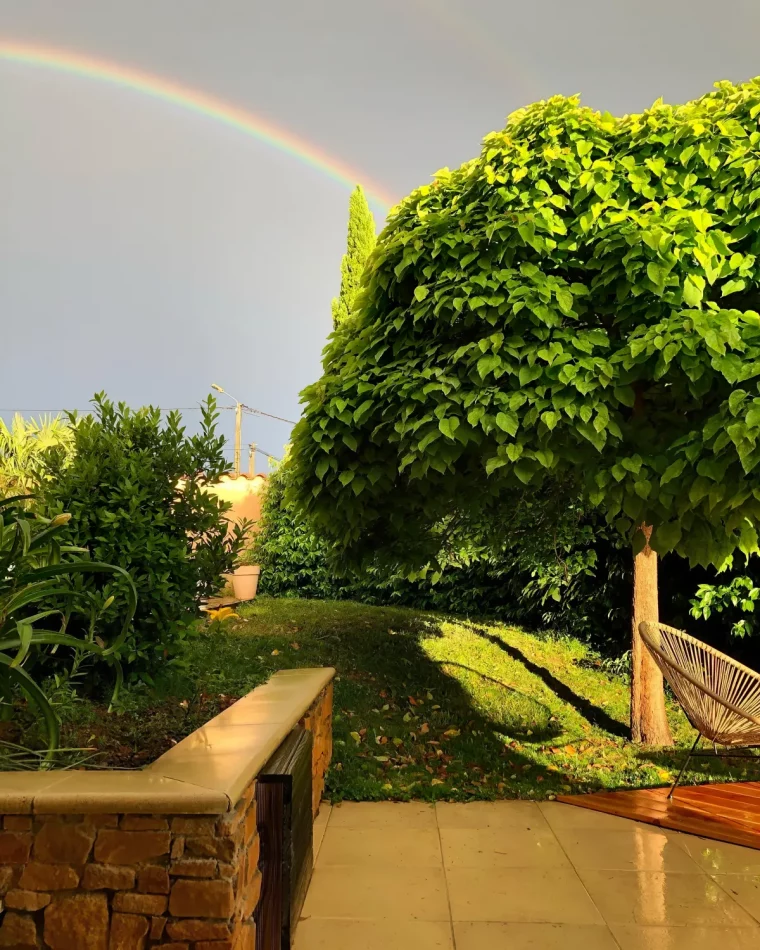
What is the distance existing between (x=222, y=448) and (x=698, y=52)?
12.3m

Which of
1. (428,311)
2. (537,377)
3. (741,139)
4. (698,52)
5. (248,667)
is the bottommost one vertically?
(248,667)

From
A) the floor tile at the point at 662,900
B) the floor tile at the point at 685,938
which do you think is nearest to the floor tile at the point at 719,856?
the floor tile at the point at 662,900

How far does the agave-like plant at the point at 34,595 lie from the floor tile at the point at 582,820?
2452mm

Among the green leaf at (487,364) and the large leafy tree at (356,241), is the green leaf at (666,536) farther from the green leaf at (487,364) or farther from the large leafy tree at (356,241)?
the large leafy tree at (356,241)

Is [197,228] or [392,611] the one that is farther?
[197,228]

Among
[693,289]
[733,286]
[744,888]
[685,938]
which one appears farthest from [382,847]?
[733,286]

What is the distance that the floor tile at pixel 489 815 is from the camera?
11.3ft

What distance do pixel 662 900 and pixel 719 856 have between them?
Result: 633 mm

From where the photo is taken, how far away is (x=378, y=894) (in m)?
2.67

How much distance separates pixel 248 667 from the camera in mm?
4730

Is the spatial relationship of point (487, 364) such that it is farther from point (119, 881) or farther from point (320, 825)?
point (320, 825)

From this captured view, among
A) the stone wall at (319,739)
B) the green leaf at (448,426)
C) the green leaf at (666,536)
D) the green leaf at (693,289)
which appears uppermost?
the green leaf at (693,289)

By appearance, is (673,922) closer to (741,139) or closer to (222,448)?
(222,448)

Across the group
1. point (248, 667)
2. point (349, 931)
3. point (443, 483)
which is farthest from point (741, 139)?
point (248, 667)
